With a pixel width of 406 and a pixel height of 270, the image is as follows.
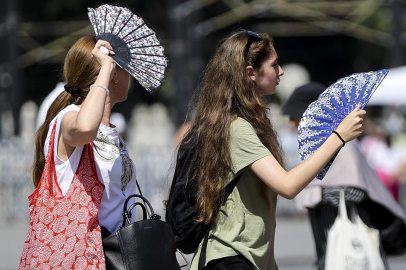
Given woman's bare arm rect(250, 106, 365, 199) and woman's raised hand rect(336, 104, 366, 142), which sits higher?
woman's raised hand rect(336, 104, 366, 142)

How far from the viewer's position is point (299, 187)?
3008 mm

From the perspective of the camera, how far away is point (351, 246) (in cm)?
433

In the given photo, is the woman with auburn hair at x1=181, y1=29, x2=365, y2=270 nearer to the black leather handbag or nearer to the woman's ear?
the woman's ear

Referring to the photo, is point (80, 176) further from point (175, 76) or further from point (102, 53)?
point (175, 76)

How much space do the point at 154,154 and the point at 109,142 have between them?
11.2m

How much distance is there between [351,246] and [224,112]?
1469mm

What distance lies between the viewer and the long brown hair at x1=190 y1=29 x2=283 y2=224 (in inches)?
124

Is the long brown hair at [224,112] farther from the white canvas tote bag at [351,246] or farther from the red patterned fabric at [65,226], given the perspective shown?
the white canvas tote bag at [351,246]

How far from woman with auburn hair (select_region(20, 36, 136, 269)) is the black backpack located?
239mm

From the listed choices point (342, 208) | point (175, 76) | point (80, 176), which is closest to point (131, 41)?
point (80, 176)

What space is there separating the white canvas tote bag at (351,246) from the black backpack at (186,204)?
132cm

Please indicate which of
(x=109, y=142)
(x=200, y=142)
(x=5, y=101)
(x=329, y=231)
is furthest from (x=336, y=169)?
(x=5, y=101)

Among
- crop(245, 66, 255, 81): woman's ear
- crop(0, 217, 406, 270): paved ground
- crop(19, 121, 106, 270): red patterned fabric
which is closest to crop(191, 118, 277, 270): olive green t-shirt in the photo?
crop(245, 66, 255, 81): woman's ear

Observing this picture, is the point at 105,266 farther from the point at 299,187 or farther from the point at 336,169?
the point at 336,169
